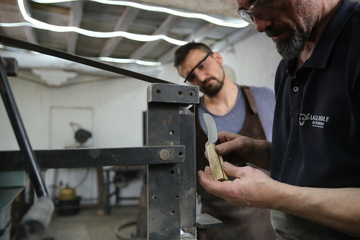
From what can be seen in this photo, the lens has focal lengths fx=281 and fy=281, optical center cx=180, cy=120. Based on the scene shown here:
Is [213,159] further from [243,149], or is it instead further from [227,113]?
[227,113]

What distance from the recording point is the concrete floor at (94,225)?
3592 mm

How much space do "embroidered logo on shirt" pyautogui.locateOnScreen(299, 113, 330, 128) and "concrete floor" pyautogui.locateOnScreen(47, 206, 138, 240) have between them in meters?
2.99

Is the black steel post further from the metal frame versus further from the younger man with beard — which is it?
the younger man with beard

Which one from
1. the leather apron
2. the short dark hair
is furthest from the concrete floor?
the short dark hair

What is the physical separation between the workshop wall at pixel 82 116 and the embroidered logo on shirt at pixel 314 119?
3.50 metres

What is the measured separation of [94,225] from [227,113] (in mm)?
3368

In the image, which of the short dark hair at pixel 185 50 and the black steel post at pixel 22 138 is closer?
the black steel post at pixel 22 138

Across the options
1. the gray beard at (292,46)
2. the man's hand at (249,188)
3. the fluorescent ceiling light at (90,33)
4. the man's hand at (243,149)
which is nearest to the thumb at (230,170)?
the man's hand at (249,188)

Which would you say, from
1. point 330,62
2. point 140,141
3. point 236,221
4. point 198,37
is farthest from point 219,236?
point 140,141

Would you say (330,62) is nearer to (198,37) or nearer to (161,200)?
(161,200)

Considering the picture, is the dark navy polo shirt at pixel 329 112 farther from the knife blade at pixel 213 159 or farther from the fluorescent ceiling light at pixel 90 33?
the fluorescent ceiling light at pixel 90 33

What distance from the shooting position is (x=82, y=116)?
4883 millimetres

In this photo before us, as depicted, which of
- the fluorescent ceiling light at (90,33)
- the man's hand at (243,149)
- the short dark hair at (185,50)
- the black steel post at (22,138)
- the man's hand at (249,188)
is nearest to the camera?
the black steel post at (22,138)

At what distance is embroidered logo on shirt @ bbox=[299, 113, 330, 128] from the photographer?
69 centimetres
